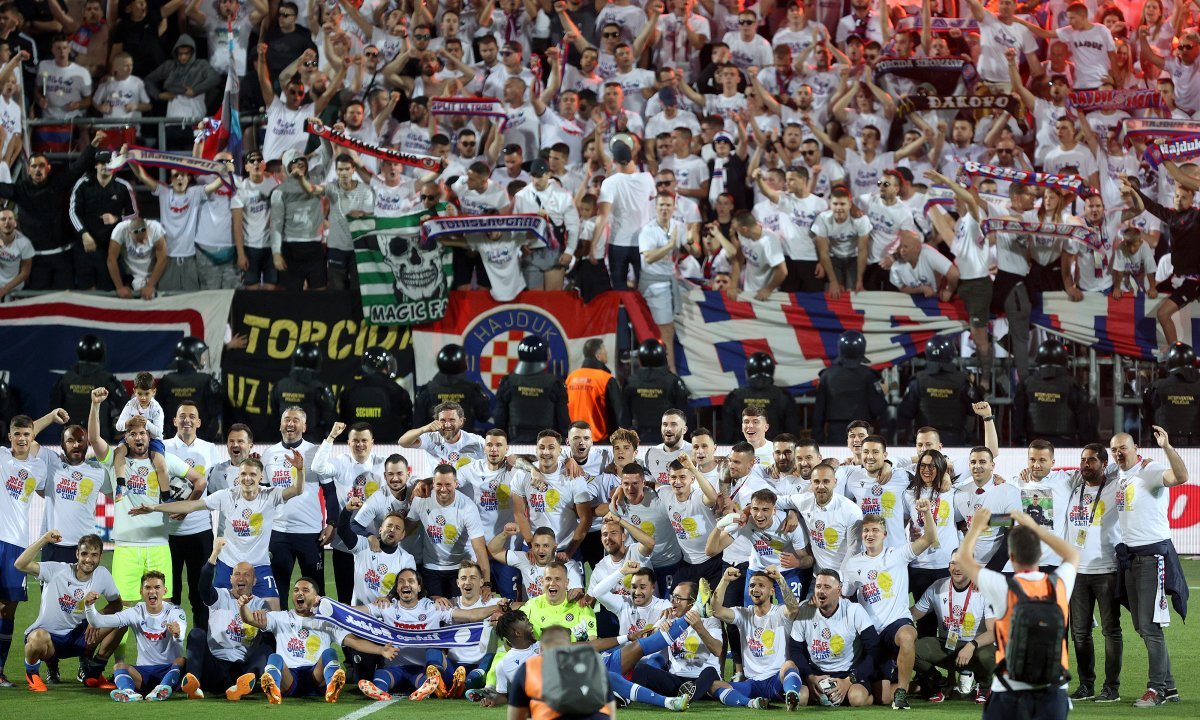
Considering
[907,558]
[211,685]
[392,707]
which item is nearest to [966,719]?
[907,558]

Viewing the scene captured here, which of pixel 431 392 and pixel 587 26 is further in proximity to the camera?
pixel 587 26

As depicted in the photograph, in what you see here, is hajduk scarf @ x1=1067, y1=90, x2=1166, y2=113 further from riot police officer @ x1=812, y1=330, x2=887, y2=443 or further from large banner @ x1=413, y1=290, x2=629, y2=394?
large banner @ x1=413, y1=290, x2=629, y2=394

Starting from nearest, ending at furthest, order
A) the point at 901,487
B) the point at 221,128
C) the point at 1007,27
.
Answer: the point at 901,487
the point at 221,128
the point at 1007,27

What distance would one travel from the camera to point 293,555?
15.2 m

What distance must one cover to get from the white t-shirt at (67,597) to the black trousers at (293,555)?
1491mm

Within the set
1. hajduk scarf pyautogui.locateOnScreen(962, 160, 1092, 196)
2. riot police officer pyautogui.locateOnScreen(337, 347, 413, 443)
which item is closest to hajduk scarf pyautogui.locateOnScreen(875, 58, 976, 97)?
hajduk scarf pyautogui.locateOnScreen(962, 160, 1092, 196)

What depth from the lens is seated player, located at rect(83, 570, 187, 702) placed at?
534 inches

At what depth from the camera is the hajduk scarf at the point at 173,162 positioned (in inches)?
816

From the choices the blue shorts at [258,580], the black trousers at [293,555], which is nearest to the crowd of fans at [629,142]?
the black trousers at [293,555]

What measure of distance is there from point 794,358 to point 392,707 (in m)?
8.61

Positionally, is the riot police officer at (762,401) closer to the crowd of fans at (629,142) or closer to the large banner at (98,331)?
the crowd of fans at (629,142)

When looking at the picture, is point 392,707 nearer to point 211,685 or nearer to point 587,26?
point 211,685

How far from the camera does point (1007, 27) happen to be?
23594 mm

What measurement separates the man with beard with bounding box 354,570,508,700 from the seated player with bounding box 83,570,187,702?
1489 millimetres
